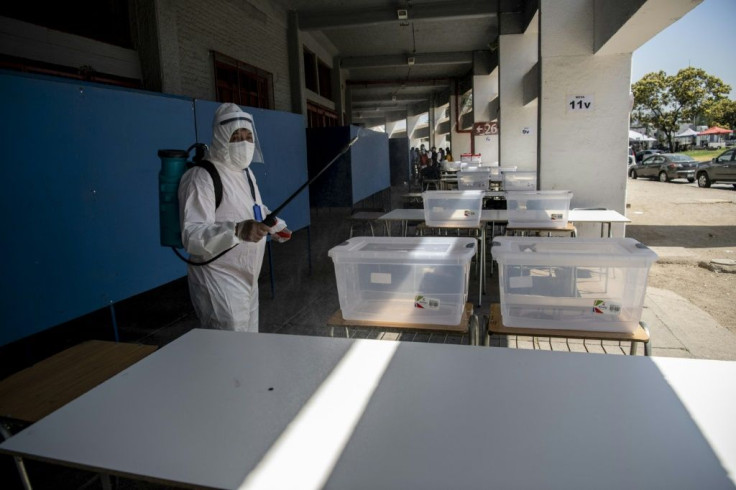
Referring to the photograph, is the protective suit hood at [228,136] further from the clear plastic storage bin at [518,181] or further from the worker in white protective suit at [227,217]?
the clear plastic storage bin at [518,181]

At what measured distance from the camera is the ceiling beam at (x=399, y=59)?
607 inches

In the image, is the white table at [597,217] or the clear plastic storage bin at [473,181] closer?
the white table at [597,217]

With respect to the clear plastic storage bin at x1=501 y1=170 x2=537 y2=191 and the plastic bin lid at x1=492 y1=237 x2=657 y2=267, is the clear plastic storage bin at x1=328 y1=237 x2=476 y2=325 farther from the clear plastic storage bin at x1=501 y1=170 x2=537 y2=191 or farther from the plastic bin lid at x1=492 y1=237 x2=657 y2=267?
the clear plastic storage bin at x1=501 y1=170 x2=537 y2=191

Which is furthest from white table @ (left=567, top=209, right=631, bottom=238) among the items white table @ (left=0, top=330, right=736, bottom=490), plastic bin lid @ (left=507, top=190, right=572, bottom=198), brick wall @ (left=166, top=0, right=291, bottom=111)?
brick wall @ (left=166, top=0, right=291, bottom=111)

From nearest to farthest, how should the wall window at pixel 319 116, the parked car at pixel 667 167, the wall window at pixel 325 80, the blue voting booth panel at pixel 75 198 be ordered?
the blue voting booth panel at pixel 75 198 < the wall window at pixel 319 116 < the wall window at pixel 325 80 < the parked car at pixel 667 167

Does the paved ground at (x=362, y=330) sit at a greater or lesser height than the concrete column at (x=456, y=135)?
lesser

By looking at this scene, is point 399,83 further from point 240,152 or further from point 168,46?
point 240,152

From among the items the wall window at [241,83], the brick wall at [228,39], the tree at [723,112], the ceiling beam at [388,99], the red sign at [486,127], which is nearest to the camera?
the brick wall at [228,39]

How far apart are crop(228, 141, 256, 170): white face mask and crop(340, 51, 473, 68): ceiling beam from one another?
1372 centimetres

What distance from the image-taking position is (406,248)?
2.40m

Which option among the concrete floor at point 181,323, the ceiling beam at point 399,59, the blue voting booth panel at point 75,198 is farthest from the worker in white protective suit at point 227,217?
the ceiling beam at point 399,59

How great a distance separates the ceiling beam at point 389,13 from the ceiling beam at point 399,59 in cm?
483

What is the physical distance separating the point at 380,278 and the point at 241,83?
6.70m

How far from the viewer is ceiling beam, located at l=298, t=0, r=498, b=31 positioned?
33.8 feet
